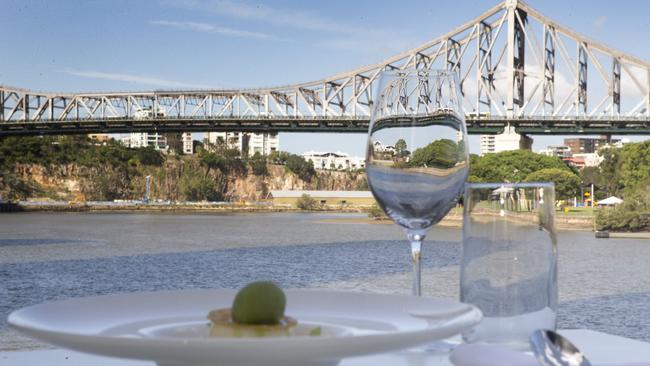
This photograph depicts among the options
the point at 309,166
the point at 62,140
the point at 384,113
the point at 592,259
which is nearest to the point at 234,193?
the point at 309,166

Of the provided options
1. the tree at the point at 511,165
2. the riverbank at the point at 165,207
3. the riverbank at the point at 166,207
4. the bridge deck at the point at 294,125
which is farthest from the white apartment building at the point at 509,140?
the riverbank at the point at 165,207

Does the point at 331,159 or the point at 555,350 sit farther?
the point at 331,159

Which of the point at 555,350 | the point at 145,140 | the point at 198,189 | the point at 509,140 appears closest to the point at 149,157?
the point at 198,189

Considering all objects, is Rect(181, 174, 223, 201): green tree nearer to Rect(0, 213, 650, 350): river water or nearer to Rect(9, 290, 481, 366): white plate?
Rect(0, 213, 650, 350): river water

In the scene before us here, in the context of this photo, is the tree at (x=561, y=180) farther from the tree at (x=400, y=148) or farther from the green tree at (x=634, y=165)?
the tree at (x=400, y=148)

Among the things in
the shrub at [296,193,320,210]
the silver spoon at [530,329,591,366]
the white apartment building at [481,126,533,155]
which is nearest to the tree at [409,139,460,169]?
the silver spoon at [530,329,591,366]

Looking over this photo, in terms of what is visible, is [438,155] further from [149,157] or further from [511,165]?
[149,157]
